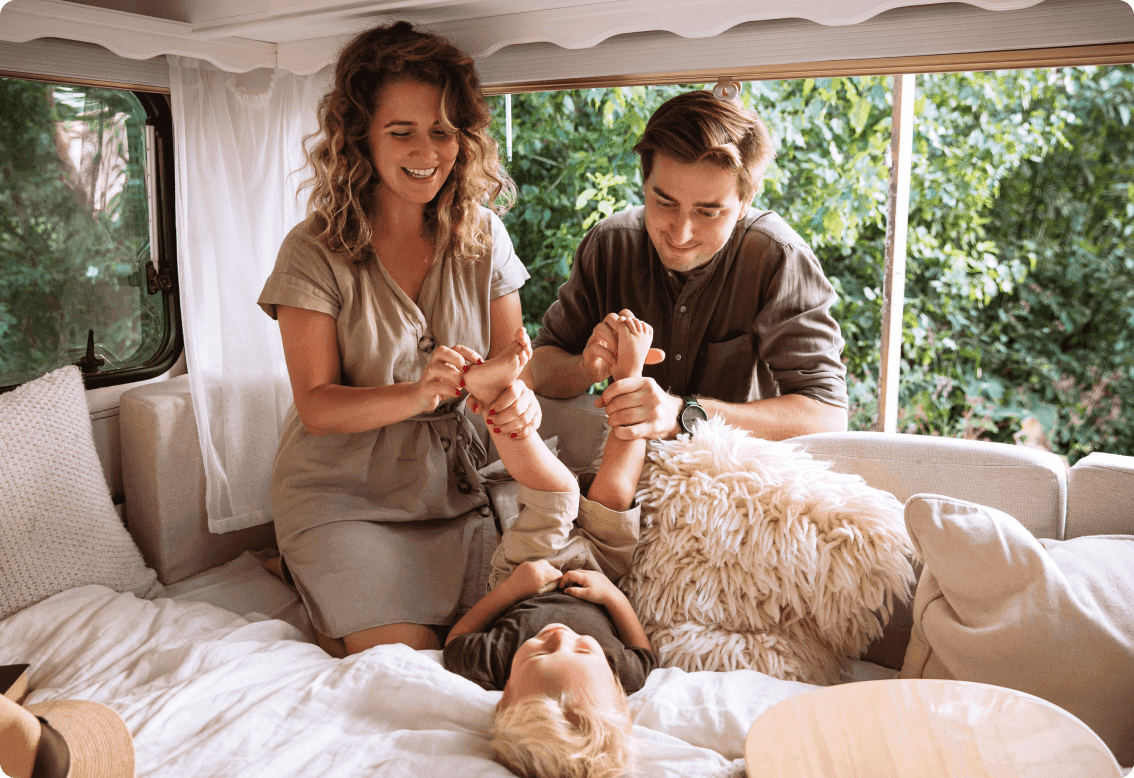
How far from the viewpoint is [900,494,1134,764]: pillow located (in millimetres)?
1260

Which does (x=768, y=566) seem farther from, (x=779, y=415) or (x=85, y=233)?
(x=85, y=233)

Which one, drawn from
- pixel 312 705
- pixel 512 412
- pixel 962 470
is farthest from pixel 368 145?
pixel 962 470

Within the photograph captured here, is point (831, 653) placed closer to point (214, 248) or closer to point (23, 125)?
point (214, 248)

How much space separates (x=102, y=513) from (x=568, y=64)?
1565 millimetres

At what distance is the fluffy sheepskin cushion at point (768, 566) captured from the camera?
157cm

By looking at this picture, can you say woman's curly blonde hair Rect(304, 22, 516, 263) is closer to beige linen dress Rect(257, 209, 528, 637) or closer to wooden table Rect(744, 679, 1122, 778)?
beige linen dress Rect(257, 209, 528, 637)

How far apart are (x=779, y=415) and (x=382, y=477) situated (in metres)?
0.98

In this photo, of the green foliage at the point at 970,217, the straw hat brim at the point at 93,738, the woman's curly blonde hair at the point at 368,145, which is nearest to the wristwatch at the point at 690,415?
the woman's curly blonde hair at the point at 368,145

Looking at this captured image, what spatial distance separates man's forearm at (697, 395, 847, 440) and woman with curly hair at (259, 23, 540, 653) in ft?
1.70

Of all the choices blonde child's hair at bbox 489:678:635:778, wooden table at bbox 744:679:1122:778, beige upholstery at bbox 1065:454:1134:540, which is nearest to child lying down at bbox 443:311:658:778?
blonde child's hair at bbox 489:678:635:778

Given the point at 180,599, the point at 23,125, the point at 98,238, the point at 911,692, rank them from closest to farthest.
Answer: the point at 911,692
the point at 180,599
the point at 23,125
the point at 98,238

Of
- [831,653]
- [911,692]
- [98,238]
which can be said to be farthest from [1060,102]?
[98,238]

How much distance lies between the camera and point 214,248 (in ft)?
7.72

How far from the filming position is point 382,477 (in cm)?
199
